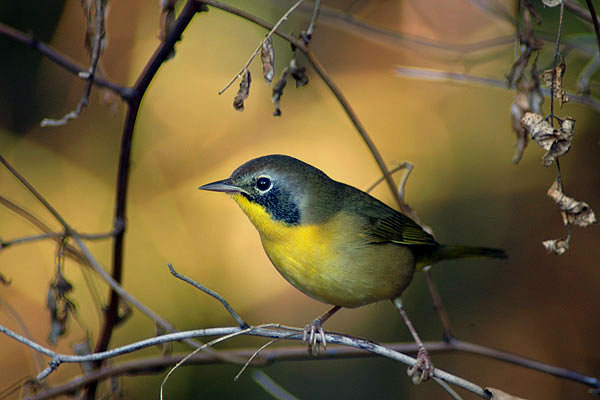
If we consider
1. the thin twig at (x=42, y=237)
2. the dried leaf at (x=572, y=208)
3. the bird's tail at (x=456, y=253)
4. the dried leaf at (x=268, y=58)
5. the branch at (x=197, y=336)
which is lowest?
the branch at (x=197, y=336)

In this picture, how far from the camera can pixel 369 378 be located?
475 cm

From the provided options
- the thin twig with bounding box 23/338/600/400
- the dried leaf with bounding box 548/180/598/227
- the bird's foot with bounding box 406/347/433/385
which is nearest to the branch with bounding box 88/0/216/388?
the thin twig with bounding box 23/338/600/400

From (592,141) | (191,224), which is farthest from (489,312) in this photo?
(191,224)

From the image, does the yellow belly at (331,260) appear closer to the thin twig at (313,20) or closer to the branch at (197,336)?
the branch at (197,336)

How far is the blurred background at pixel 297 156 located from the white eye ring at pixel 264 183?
1796mm

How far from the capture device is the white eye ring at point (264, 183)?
294 cm

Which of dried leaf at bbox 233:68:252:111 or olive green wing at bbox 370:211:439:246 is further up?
olive green wing at bbox 370:211:439:246

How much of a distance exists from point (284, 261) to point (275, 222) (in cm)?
21

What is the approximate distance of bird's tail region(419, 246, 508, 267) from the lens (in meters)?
3.49

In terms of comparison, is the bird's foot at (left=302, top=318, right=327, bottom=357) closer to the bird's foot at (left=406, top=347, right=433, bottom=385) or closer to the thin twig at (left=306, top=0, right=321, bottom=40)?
the bird's foot at (left=406, top=347, right=433, bottom=385)

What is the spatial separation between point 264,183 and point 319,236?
36 centimetres

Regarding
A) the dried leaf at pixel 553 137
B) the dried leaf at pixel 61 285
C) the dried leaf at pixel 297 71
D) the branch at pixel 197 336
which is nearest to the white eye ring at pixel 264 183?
the dried leaf at pixel 297 71

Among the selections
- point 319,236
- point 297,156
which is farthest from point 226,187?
point 297,156

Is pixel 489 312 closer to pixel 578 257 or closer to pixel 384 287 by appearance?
pixel 578 257
